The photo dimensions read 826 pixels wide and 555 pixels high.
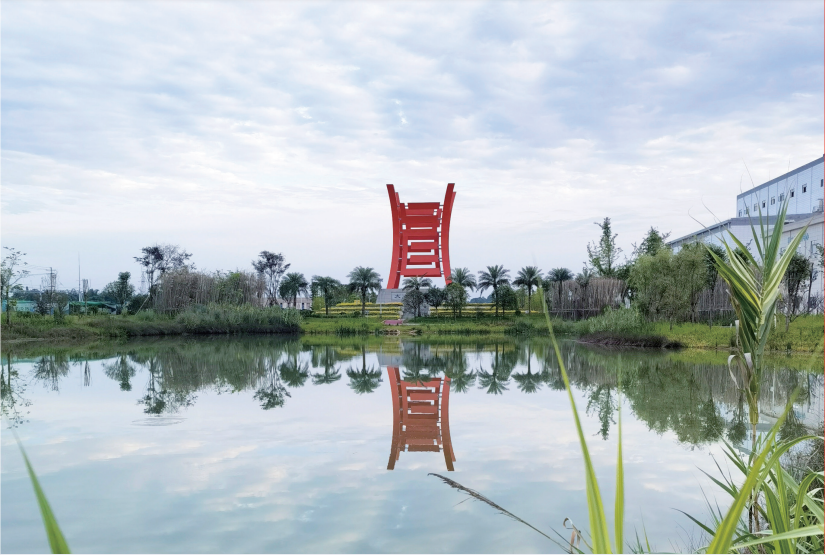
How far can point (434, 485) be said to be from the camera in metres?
4.53

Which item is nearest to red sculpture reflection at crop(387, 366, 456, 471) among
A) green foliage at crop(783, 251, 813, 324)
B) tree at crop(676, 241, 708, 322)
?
green foliage at crop(783, 251, 813, 324)

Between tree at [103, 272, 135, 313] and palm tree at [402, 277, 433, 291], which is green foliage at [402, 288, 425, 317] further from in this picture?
tree at [103, 272, 135, 313]

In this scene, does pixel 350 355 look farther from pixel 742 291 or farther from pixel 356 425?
pixel 742 291

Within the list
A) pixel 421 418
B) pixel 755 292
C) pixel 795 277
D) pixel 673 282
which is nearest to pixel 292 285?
pixel 673 282

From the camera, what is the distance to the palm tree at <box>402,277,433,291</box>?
3241cm

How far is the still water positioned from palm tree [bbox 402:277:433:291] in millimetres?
20709

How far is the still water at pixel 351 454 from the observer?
363 cm

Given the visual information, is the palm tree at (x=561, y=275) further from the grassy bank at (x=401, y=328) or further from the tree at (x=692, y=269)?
the tree at (x=692, y=269)

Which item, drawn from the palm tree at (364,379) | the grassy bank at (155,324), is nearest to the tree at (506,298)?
the grassy bank at (155,324)

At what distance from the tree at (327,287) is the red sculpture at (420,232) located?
21.8 meters

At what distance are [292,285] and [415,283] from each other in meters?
10.2

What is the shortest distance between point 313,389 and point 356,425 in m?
3.24

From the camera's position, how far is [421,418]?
23.7 feet

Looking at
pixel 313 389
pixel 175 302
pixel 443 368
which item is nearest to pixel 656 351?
pixel 443 368
